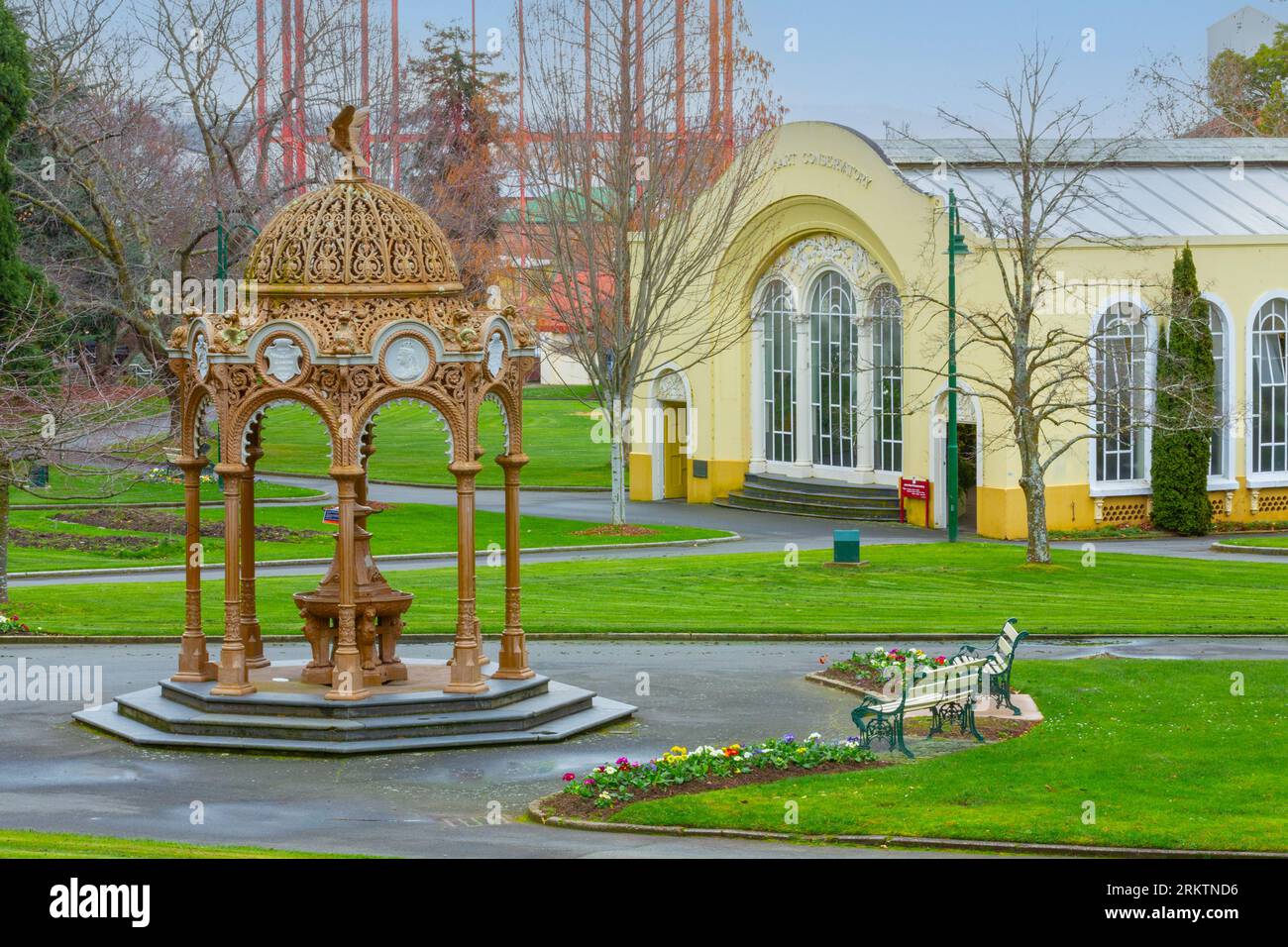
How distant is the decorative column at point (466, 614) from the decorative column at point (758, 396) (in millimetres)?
30153

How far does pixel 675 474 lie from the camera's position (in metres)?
51.7

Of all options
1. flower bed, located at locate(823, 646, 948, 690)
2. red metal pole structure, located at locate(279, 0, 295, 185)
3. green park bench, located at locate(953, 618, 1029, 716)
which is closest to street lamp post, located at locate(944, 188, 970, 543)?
flower bed, located at locate(823, 646, 948, 690)

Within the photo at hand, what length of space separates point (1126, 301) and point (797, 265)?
9.20m

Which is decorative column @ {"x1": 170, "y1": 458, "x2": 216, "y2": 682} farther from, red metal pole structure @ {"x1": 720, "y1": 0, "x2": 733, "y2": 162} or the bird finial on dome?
red metal pole structure @ {"x1": 720, "y1": 0, "x2": 733, "y2": 162}

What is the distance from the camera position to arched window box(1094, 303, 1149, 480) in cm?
3941

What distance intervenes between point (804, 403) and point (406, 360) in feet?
96.7

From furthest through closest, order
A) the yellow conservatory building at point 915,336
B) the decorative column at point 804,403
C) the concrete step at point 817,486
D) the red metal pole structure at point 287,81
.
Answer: the red metal pole structure at point 287,81 → the decorative column at point 804,403 → the concrete step at point 817,486 → the yellow conservatory building at point 915,336

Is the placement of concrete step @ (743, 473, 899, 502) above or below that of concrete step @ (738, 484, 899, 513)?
above

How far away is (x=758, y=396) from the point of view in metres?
49.5

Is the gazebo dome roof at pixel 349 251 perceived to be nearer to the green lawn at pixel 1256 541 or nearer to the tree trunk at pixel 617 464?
the tree trunk at pixel 617 464

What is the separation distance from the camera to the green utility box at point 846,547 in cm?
3256

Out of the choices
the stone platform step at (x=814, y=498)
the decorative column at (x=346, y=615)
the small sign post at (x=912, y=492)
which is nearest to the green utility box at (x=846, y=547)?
the small sign post at (x=912, y=492)

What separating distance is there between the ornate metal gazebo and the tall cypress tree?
24.8 metres

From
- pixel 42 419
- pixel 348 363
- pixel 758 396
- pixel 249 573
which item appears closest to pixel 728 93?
pixel 758 396
